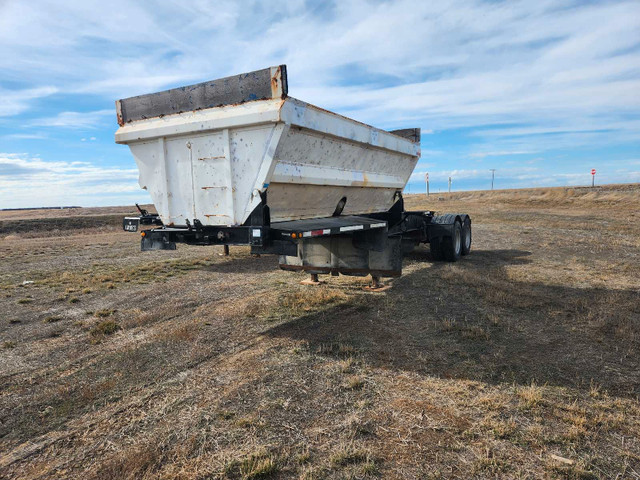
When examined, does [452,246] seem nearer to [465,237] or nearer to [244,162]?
[465,237]

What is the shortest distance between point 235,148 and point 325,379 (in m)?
2.86

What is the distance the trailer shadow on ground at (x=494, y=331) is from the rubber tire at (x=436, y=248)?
7.84ft

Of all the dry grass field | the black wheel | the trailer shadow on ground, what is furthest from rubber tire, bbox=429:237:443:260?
the trailer shadow on ground

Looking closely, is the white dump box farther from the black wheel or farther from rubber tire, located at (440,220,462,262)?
the black wheel

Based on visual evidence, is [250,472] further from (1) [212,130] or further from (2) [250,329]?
(1) [212,130]

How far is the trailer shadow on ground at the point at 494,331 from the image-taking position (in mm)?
4285

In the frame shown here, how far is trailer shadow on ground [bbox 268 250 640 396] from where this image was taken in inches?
169

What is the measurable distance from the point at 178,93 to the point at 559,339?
577 cm

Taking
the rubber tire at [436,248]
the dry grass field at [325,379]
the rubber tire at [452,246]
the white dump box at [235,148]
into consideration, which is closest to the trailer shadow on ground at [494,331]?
the dry grass field at [325,379]

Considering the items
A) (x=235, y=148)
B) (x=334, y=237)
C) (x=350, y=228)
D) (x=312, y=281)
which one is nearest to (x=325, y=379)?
(x=350, y=228)

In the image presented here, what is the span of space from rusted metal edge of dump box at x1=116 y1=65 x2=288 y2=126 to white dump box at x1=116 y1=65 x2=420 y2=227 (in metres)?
0.01

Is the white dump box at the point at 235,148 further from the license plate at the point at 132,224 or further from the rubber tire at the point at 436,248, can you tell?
the rubber tire at the point at 436,248

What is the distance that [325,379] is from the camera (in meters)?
4.12

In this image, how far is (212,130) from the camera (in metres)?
5.09
